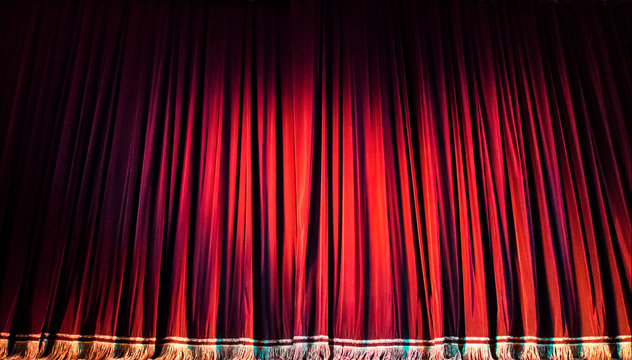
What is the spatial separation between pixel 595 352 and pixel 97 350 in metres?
2.60

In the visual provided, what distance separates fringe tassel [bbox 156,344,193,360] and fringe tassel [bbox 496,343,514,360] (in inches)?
63.2

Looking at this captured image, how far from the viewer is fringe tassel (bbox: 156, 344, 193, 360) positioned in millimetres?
2973

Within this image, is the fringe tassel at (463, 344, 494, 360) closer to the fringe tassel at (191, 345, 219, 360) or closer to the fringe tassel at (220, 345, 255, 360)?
the fringe tassel at (220, 345, 255, 360)

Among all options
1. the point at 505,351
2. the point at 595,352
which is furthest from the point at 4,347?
the point at 595,352

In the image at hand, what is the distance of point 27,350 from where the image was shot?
297 cm

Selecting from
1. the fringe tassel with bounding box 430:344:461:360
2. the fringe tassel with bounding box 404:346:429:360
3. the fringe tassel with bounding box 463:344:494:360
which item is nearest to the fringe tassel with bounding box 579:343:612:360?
the fringe tassel with bounding box 463:344:494:360

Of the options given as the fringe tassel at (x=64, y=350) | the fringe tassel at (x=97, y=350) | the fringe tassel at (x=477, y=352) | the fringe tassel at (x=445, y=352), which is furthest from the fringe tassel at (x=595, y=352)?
the fringe tassel at (x=64, y=350)

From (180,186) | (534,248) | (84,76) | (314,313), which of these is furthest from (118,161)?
(534,248)

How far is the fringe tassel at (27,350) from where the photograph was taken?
296cm

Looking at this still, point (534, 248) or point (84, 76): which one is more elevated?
point (84, 76)

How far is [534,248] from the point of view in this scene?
10.7ft

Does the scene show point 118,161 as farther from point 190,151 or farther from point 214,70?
point 214,70

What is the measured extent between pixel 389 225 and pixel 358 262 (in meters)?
0.29

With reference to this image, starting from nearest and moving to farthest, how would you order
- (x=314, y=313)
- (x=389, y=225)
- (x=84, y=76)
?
(x=314, y=313)
(x=389, y=225)
(x=84, y=76)
